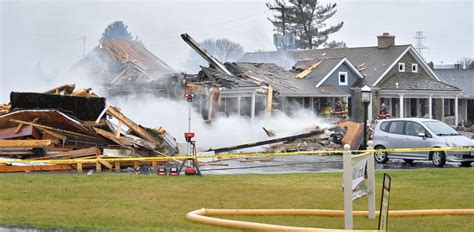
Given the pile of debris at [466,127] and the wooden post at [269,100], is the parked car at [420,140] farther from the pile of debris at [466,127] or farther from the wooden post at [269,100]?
the pile of debris at [466,127]

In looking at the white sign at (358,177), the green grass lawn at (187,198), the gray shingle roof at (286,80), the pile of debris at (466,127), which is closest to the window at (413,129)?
the green grass lawn at (187,198)

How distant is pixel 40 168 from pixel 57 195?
710 centimetres

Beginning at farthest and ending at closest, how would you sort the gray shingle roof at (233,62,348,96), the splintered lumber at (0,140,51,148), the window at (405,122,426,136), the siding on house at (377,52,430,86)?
the siding on house at (377,52,430,86) → the gray shingle roof at (233,62,348,96) → the window at (405,122,426,136) → the splintered lumber at (0,140,51,148)

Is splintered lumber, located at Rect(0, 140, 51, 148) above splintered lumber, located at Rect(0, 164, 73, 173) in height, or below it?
above

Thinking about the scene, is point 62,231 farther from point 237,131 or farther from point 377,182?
point 237,131

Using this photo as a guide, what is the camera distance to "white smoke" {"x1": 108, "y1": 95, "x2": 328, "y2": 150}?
3522 centimetres

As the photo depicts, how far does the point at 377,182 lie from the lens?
18812 mm

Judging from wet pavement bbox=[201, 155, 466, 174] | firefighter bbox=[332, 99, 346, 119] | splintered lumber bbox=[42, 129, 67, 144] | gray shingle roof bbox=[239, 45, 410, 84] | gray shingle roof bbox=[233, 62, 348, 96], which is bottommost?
wet pavement bbox=[201, 155, 466, 174]

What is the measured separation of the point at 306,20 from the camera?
261ft

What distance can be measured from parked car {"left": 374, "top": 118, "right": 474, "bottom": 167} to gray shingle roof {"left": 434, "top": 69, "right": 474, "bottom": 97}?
39.1m

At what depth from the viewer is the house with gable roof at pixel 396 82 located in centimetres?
5300

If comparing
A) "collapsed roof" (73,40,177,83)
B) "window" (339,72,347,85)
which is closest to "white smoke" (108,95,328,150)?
"collapsed roof" (73,40,177,83)

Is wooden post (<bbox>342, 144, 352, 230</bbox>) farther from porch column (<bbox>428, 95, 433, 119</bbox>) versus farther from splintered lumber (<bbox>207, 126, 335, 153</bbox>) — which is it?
porch column (<bbox>428, 95, 433, 119</bbox>)

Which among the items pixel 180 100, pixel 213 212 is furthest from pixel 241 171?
pixel 180 100
